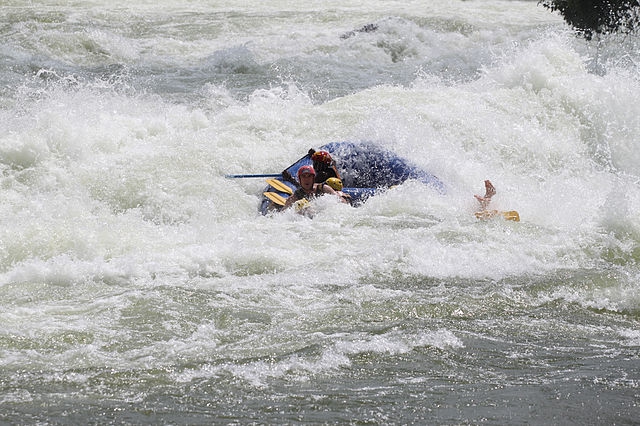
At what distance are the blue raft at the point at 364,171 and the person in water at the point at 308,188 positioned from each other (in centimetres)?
23

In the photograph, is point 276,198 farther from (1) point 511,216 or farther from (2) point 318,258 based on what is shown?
(1) point 511,216

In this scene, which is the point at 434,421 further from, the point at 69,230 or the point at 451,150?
the point at 451,150

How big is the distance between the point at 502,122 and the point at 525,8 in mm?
14138

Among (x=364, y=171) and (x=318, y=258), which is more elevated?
(x=364, y=171)

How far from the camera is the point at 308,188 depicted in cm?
737

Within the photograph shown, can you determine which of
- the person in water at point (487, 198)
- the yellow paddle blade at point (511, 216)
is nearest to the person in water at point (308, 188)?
the person in water at point (487, 198)

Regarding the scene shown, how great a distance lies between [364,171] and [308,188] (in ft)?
3.10

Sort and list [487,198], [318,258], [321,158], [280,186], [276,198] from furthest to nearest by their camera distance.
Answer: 1. [280,186]
2. [321,158]
3. [276,198]
4. [487,198]
5. [318,258]

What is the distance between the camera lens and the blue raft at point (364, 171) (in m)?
7.79

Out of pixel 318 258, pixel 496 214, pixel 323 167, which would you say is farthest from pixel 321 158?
pixel 318 258

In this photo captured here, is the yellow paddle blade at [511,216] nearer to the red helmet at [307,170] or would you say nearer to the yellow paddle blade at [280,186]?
the red helmet at [307,170]

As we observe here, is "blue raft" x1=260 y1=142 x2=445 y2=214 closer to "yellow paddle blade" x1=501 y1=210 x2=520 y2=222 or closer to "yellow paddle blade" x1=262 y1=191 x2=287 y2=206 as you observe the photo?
"yellow paddle blade" x1=262 y1=191 x2=287 y2=206

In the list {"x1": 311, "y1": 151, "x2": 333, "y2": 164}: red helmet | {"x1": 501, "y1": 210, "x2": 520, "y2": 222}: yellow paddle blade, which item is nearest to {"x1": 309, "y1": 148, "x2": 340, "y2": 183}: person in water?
{"x1": 311, "y1": 151, "x2": 333, "y2": 164}: red helmet

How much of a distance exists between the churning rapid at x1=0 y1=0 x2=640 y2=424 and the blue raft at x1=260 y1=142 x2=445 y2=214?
10.3 inches
